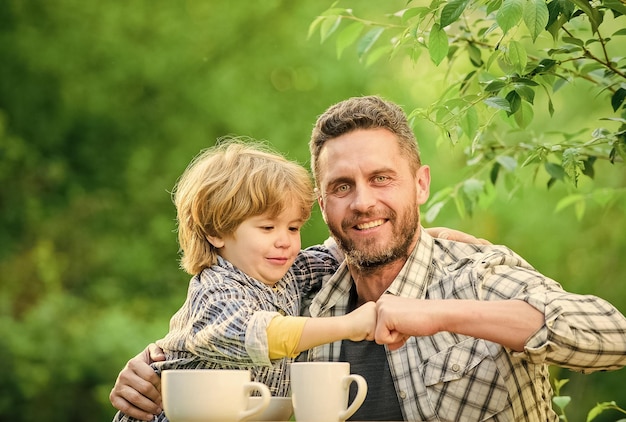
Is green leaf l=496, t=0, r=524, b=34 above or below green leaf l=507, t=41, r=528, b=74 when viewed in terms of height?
below

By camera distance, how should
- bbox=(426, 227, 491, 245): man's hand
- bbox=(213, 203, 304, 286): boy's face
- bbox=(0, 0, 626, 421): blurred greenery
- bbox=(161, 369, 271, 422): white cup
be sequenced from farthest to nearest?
bbox=(0, 0, 626, 421): blurred greenery
bbox=(426, 227, 491, 245): man's hand
bbox=(213, 203, 304, 286): boy's face
bbox=(161, 369, 271, 422): white cup

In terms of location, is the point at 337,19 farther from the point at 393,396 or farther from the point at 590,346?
the point at 590,346

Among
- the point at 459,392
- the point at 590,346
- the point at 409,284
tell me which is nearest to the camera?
the point at 590,346

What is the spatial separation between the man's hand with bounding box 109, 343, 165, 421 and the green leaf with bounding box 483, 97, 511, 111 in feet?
2.34

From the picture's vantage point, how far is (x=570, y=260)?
194 inches

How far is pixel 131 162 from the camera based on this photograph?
525cm

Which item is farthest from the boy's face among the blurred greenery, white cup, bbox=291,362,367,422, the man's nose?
the blurred greenery

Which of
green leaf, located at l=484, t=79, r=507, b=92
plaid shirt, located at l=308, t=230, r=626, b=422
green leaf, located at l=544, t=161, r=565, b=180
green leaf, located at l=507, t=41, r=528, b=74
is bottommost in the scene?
plaid shirt, located at l=308, t=230, r=626, b=422

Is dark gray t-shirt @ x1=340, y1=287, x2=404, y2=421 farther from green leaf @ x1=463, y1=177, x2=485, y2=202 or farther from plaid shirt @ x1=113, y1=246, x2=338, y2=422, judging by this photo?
green leaf @ x1=463, y1=177, x2=485, y2=202

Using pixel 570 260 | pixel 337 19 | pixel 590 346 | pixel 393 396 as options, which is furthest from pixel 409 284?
pixel 570 260

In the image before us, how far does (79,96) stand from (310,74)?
1.34 meters

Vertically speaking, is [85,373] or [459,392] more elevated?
[85,373]

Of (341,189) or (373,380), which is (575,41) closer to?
(341,189)

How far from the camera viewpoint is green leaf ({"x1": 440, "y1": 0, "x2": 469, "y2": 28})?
1.36 m
